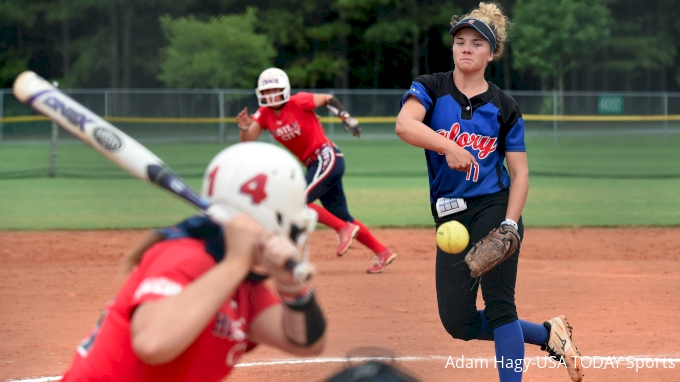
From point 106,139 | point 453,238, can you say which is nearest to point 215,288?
point 106,139

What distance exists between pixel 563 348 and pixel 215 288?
10.1ft

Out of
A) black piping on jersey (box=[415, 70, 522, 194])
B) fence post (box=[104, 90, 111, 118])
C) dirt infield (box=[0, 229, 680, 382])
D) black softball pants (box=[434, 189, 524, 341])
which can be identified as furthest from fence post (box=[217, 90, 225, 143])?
black softball pants (box=[434, 189, 524, 341])

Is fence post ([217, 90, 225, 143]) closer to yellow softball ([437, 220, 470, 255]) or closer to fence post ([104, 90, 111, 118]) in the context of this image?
fence post ([104, 90, 111, 118])

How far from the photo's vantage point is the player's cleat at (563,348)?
4.64 m

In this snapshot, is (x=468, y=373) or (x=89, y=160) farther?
(x=89, y=160)

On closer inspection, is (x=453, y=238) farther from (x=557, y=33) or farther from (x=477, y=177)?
(x=557, y=33)

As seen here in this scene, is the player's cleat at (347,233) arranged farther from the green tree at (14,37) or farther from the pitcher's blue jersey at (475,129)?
the green tree at (14,37)

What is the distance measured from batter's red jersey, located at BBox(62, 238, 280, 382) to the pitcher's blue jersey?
85.2 inches

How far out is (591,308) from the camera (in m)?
6.96

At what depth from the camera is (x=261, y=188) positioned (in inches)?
85.5

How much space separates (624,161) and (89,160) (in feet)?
45.2

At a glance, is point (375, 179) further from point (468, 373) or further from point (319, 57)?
point (319, 57)

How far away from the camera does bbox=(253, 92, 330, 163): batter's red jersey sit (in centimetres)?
894

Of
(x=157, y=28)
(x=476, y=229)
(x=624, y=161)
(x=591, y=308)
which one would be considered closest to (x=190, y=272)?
(x=476, y=229)
